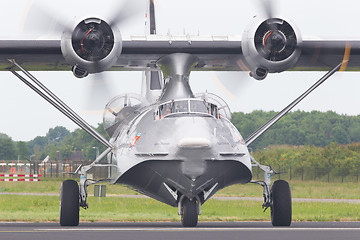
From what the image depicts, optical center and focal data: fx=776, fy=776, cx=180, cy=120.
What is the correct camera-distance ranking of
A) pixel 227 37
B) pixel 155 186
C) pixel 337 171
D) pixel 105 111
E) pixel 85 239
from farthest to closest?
pixel 337 171 < pixel 105 111 < pixel 227 37 < pixel 155 186 < pixel 85 239

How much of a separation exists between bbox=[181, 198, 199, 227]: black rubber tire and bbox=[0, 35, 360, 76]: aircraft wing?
14.3 ft

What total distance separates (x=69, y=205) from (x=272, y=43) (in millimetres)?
6284

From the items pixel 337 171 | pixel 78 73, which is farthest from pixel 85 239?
pixel 337 171

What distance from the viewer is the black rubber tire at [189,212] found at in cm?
1688

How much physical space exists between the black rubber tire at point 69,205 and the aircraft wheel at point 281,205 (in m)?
4.78

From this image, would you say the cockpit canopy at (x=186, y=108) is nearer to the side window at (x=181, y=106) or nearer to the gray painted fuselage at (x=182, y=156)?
the side window at (x=181, y=106)

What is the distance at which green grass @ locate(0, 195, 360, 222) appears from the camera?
Result: 77.6 ft

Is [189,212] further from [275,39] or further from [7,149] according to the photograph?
[7,149]

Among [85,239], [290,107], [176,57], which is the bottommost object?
[85,239]

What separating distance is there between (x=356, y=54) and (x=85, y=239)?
405 inches

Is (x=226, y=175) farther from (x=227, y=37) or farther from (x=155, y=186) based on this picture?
(x=227, y=37)

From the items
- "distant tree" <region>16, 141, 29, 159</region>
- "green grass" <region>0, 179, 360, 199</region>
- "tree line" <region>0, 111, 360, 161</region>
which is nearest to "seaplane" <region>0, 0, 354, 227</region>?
"green grass" <region>0, 179, 360, 199</region>

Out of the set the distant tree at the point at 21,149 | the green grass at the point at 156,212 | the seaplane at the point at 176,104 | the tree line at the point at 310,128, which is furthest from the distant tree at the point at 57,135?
the seaplane at the point at 176,104

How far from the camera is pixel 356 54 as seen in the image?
2055 cm
